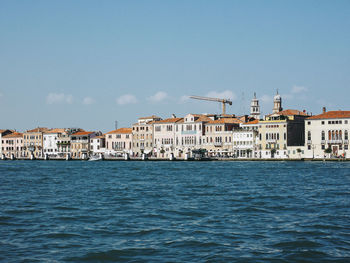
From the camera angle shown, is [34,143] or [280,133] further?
[34,143]

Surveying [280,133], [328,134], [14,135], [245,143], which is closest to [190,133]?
[245,143]

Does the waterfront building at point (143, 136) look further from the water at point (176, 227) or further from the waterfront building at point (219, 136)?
the water at point (176, 227)

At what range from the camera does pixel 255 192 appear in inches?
1060

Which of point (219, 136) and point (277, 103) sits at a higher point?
point (277, 103)

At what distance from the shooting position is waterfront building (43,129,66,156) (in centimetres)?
11425

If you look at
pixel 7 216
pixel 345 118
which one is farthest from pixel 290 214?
pixel 345 118

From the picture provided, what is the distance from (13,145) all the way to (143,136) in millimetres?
36302

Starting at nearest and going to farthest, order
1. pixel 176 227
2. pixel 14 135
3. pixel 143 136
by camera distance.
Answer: pixel 176 227
pixel 143 136
pixel 14 135

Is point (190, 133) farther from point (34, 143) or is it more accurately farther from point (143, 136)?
point (34, 143)

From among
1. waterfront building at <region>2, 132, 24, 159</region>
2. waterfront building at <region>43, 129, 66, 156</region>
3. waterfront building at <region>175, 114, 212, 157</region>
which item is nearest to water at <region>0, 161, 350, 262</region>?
waterfront building at <region>175, 114, 212, 157</region>

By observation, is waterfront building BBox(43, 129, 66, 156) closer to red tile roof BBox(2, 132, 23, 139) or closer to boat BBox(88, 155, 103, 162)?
red tile roof BBox(2, 132, 23, 139)

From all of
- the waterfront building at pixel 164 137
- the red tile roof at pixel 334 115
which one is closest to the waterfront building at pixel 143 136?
the waterfront building at pixel 164 137

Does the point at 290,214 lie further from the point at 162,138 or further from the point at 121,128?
the point at 121,128

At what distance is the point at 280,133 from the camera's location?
7988 cm
